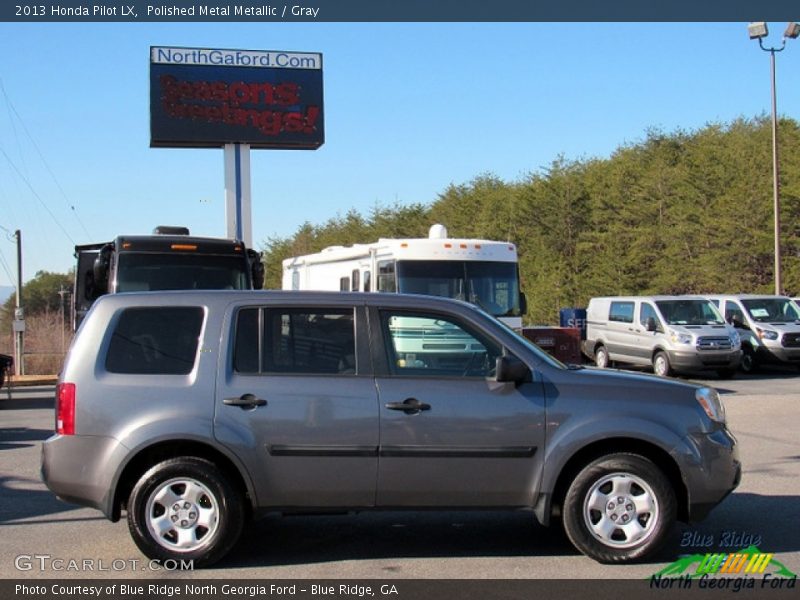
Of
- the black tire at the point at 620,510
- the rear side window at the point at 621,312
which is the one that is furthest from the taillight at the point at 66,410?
the rear side window at the point at 621,312

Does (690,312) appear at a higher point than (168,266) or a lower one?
lower

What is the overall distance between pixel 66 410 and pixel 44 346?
111ft

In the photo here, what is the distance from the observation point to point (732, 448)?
20.5 feet

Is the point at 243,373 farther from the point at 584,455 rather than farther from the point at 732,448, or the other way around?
the point at 732,448

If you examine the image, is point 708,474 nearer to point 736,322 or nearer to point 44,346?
point 736,322

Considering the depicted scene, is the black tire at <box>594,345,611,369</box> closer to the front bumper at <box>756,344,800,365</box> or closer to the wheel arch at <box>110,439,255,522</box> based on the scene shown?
the front bumper at <box>756,344,800,365</box>

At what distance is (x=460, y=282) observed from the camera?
54.9 feet

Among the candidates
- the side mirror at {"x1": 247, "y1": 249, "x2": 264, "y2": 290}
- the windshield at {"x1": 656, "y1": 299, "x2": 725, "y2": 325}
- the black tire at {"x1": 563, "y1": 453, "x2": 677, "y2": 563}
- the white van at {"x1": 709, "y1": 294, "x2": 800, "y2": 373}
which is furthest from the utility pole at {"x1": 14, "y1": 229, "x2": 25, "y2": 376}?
the black tire at {"x1": 563, "y1": 453, "x2": 677, "y2": 563}

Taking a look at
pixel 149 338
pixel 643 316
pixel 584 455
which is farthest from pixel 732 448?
pixel 643 316

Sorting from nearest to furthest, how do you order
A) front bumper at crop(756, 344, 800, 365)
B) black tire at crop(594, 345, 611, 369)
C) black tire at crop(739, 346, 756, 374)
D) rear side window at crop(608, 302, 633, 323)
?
front bumper at crop(756, 344, 800, 365) < black tire at crop(739, 346, 756, 374) < rear side window at crop(608, 302, 633, 323) < black tire at crop(594, 345, 611, 369)

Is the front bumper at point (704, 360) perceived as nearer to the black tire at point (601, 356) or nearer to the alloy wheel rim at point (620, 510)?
the black tire at point (601, 356)

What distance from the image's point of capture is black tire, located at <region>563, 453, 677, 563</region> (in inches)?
237

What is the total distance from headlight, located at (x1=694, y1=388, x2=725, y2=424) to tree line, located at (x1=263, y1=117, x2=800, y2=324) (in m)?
26.1

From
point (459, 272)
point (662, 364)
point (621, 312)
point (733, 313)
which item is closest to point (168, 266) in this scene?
point (459, 272)
